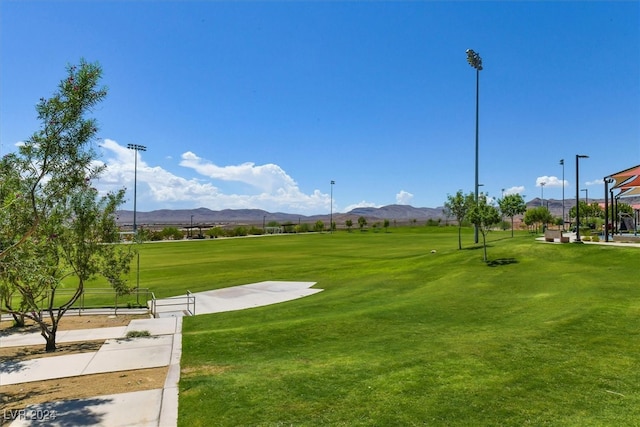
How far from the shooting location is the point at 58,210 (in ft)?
42.1

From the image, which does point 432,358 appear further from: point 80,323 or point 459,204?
point 459,204

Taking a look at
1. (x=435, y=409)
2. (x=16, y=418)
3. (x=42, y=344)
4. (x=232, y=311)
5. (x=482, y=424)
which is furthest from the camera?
(x=232, y=311)

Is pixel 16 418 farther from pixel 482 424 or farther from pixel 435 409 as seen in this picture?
pixel 482 424

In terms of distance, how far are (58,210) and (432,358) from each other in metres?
12.1

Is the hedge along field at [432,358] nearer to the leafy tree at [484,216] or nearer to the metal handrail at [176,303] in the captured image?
the metal handrail at [176,303]

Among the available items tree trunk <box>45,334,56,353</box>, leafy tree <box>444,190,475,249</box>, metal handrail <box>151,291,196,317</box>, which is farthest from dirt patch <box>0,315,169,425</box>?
leafy tree <box>444,190,475,249</box>

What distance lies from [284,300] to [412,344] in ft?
36.8

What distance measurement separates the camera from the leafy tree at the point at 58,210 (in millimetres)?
7535

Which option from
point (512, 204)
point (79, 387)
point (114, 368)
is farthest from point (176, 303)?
point (512, 204)

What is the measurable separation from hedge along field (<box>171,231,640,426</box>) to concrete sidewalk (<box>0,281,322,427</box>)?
410 mm

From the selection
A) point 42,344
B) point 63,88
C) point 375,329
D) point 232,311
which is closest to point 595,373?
point 375,329

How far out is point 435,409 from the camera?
6320mm

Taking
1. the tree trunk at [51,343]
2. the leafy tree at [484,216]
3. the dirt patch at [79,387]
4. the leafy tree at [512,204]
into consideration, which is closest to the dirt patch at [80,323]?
the tree trunk at [51,343]

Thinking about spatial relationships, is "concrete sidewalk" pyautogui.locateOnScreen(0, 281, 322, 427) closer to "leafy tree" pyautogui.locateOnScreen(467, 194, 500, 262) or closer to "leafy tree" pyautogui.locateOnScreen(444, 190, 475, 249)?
"leafy tree" pyautogui.locateOnScreen(467, 194, 500, 262)
